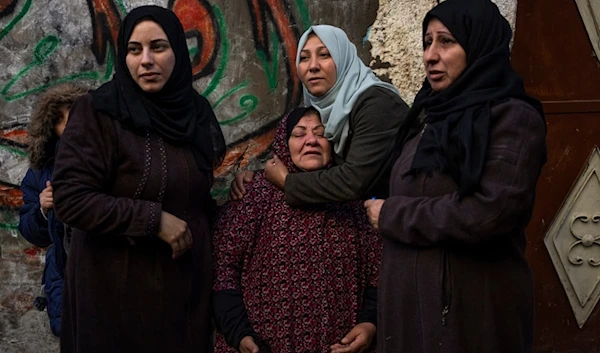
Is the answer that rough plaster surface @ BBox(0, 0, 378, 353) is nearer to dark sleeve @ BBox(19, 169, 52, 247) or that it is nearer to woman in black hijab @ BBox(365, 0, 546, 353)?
dark sleeve @ BBox(19, 169, 52, 247)

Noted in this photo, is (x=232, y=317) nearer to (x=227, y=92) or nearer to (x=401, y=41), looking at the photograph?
(x=227, y=92)

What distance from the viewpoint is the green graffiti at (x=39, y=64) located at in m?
4.06

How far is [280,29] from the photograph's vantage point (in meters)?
4.10

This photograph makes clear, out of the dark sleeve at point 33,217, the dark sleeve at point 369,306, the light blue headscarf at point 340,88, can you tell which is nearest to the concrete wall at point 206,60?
the dark sleeve at point 33,217

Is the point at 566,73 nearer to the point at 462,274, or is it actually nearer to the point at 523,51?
the point at 523,51

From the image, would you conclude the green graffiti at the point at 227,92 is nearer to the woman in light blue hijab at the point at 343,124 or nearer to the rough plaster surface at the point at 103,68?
the rough plaster surface at the point at 103,68

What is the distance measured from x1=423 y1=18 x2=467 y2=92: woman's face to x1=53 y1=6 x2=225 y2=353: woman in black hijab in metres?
0.89

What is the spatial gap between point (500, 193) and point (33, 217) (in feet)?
6.38

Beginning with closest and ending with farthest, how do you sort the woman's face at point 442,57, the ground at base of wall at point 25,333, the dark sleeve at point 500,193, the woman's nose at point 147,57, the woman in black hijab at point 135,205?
1. the dark sleeve at point 500,193
2. the woman's face at point 442,57
3. the woman in black hijab at point 135,205
4. the woman's nose at point 147,57
5. the ground at base of wall at point 25,333

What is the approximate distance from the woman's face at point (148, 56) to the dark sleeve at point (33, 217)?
845 millimetres

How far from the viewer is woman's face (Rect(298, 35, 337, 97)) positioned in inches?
119

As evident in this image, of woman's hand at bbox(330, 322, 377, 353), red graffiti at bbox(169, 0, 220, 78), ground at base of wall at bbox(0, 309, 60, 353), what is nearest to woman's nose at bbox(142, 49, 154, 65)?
woman's hand at bbox(330, 322, 377, 353)

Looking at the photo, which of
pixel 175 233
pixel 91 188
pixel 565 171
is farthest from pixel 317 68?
pixel 565 171

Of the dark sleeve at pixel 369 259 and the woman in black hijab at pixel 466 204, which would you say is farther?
the dark sleeve at pixel 369 259
